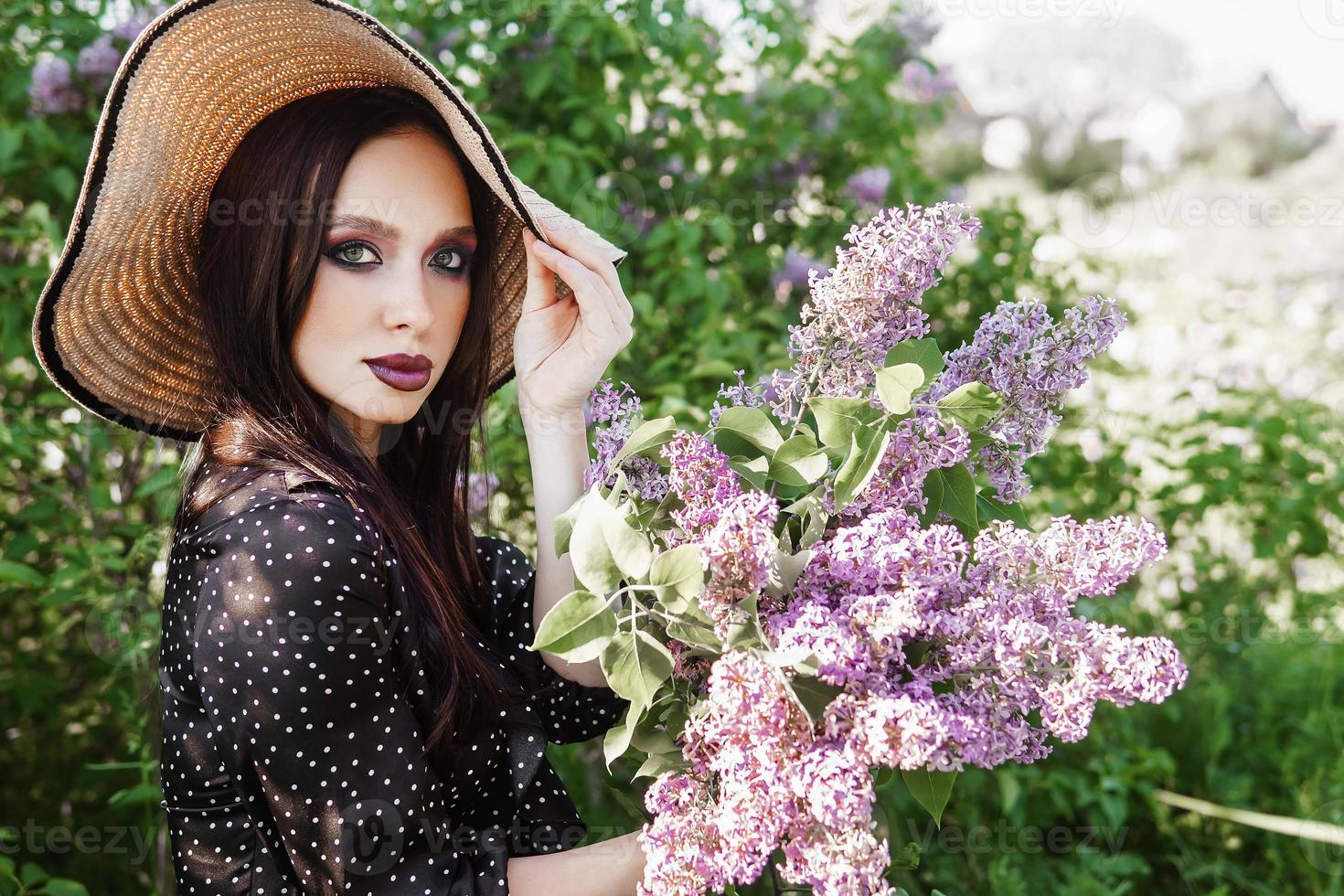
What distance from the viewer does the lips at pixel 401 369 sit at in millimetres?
1291

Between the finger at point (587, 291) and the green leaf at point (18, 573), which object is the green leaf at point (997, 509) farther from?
the green leaf at point (18, 573)

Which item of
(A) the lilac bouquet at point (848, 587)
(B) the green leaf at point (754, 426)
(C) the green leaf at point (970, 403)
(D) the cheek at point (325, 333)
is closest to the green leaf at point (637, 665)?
(A) the lilac bouquet at point (848, 587)

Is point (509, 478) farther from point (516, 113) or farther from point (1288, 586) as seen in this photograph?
point (1288, 586)

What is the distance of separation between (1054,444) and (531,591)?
197cm

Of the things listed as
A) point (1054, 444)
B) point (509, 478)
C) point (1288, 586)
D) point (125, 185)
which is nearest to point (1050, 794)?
point (1054, 444)

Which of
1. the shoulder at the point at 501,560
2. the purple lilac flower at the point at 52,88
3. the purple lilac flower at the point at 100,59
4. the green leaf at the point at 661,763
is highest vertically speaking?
the purple lilac flower at the point at 100,59

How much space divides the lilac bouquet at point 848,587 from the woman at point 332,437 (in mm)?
250

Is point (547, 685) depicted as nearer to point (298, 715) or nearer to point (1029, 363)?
point (298, 715)

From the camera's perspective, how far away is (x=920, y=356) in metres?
1.00

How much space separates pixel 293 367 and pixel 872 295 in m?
0.67

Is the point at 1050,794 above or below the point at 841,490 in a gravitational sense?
below

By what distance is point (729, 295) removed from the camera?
267cm

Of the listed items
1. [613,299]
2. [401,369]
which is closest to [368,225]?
[401,369]

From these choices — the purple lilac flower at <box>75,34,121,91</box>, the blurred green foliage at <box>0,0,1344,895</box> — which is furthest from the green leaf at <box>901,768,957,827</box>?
the purple lilac flower at <box>75,34,121,91</box>
